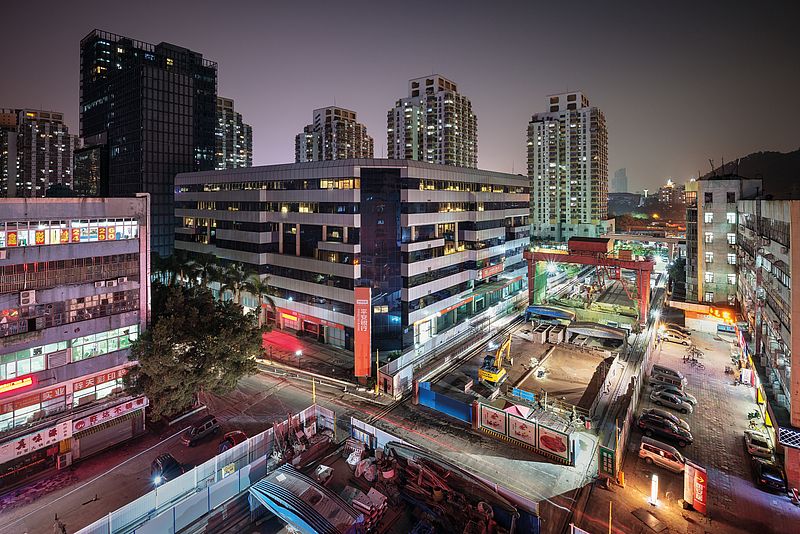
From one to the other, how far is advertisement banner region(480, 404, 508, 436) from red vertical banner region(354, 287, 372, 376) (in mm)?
12507

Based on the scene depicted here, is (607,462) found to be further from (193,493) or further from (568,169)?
(568,169)

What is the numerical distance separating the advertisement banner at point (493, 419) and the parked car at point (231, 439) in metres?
16.5

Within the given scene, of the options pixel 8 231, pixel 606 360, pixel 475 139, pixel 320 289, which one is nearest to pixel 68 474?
pixel 8 231

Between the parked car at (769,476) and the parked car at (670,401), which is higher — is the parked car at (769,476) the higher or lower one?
the lower one

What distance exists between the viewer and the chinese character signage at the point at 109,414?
26.8 m

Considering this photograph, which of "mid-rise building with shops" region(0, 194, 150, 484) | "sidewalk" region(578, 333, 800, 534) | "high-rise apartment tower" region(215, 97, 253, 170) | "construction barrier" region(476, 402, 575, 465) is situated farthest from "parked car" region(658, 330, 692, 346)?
"high-rise apartment tower" region(215, 97, 253, 170)

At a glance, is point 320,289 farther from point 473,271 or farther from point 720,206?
point 720,206

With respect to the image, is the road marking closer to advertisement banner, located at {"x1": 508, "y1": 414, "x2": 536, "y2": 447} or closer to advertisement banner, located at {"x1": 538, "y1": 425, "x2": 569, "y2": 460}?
advertisement banner, located at {"x1": 508, "y1": 414, "x2": 536, "y2": 447}

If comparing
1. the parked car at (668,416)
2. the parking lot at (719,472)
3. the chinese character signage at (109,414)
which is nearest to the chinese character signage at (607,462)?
the parking lot at (719,472)

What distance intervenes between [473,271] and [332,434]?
34.7 meters

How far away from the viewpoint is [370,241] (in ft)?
150

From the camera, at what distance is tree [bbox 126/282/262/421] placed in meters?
28.2

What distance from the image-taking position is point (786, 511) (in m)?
22.0

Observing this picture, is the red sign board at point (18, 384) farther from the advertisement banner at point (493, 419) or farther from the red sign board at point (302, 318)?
the advertisement banner at point (493, 419)
